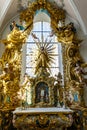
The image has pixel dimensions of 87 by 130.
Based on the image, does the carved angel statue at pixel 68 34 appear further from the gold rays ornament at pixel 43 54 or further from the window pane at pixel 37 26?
the window pane at pixel 37 26

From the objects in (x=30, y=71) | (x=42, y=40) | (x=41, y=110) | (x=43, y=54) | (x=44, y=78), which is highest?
(x=42, y=40)

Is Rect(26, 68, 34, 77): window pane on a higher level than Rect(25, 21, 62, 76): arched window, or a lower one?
lower

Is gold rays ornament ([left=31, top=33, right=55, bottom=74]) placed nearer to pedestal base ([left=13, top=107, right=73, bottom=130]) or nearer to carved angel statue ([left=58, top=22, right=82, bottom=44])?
carved angel statue ([left=58, top=22, right=82, bottom=44])

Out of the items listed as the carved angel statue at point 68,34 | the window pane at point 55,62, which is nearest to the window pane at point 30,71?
the window pane at point 55,62

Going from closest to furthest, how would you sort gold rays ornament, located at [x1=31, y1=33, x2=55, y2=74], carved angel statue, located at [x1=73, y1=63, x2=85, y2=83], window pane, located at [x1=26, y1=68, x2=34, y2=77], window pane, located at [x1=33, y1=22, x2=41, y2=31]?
carved angel statue, located at [x1=73, y1=63, x2=85, y2=83]
gold rays ornament, located at [x1=31, y1=33, x2=55, y2=74]
window pane, located at [x1=26, y1=68, x2=34, y2=77]
window pane, located at [x1=33, y1=22, x2=41, y2=31]

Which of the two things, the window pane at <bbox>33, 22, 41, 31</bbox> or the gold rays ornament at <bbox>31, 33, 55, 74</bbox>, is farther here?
the window pane at <bbox>33, 22, 41, 31</bbox>

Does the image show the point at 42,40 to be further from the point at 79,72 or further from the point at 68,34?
the point at 79,72

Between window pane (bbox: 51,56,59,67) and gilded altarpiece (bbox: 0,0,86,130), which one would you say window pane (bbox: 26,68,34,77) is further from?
window pane (bbox: 51,56,59,67)

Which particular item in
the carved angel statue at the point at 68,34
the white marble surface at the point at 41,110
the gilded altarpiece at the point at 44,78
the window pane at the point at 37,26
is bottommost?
the white marble surface at the point at 41,110

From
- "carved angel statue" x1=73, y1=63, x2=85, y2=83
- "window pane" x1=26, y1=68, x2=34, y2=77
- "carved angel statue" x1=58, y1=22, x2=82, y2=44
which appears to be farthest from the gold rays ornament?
"carved angel statue" x1=73, y1=63, x2=85, y2=83

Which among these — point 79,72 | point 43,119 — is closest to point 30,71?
point 79,72

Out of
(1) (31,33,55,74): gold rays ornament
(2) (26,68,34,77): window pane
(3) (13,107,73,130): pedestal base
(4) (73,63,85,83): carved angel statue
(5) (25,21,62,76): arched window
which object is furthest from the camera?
(5) (25,21,62,76): arched window

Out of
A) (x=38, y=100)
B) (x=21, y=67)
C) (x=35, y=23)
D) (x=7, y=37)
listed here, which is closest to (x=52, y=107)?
(x=38, y=100)

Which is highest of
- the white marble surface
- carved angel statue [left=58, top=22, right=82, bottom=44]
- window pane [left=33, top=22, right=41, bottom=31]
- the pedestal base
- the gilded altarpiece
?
window pane [left=33, top=22, right=41, bottom=31]
